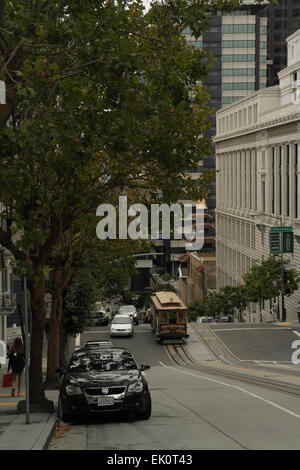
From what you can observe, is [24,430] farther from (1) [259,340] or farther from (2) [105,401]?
(1) [259,340]

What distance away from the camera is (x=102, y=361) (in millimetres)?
17000

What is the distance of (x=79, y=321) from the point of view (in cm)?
3966

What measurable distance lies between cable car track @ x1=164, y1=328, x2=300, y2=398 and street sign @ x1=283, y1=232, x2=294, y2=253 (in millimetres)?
20318

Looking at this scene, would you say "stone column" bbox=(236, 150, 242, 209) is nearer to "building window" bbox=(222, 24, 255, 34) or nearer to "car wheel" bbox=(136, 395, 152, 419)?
"building window" bbox=(222, 24, 255, 34)

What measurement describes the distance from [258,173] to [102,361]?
80.7m

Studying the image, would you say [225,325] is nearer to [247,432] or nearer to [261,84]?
[247,432]

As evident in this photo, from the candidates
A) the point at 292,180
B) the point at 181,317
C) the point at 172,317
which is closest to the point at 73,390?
the point at 172,317

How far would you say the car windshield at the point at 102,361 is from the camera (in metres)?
16.7

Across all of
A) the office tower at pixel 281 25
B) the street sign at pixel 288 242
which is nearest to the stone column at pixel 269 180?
the street sign at pixel 288 242

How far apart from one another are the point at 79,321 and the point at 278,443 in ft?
90.3

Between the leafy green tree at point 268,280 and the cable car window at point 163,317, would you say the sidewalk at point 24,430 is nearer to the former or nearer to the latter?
the cable car window at point 163,317

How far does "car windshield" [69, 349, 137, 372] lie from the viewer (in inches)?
658

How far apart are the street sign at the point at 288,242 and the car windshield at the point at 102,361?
5149 cm

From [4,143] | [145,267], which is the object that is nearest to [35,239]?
[4,143]
